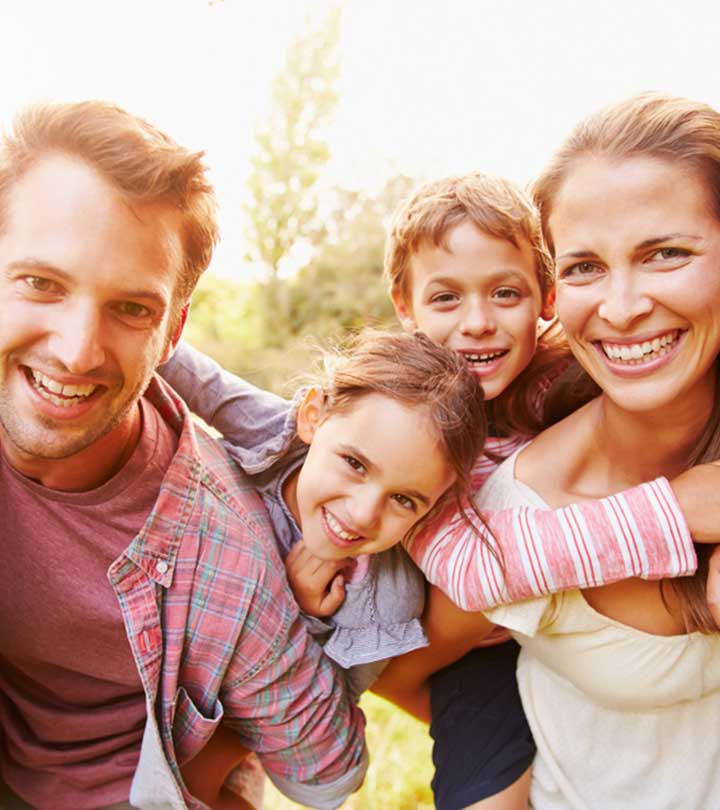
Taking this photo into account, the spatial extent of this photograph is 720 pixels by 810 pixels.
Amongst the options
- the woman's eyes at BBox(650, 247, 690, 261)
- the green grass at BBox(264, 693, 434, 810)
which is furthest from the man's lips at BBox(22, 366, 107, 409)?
the green grass at BBox(264, 693, 434, 810)

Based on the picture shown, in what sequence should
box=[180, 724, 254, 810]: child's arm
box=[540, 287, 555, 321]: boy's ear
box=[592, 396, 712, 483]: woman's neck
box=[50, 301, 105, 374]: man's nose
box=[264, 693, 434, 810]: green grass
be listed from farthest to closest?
box=[264, 693, 434, 810]: green grass, box=[540, 287, 555, 321]: boy's ear, box=[180, 724, 254, 810]: child's arm, box=[592, 396, 712, 483]: woman's neck, box=[50, 301, 105, 374]: man's nose

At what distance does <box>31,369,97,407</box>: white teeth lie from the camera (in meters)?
2.03

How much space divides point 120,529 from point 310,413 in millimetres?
581

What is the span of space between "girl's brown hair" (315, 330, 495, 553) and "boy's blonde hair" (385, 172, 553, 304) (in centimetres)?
38

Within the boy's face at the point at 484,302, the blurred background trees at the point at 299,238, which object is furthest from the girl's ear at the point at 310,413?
the blurred background trees at the point at 299,238

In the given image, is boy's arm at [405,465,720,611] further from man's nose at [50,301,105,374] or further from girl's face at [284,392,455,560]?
man's nose at [50,301,105,374]

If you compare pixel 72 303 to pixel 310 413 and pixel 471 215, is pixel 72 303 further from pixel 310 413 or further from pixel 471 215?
pixel 471 215

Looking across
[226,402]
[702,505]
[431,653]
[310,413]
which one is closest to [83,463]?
[226,402]

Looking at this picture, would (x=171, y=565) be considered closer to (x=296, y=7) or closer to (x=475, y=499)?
(x=475, y=499)

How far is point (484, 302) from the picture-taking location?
2.50m

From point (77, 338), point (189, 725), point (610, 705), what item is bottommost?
point (189, 725)

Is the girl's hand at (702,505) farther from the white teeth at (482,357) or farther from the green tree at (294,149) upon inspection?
the green tree at (294,149)

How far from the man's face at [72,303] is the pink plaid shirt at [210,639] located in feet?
0.96

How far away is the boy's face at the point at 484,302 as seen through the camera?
98.3 inches
